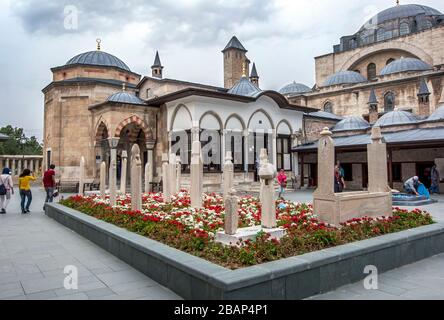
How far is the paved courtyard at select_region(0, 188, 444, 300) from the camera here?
4.24 metres

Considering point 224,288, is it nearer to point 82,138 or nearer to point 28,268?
point 28,268

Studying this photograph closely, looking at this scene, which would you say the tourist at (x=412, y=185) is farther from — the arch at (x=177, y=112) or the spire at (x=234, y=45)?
the spire at (x=234, y=45)

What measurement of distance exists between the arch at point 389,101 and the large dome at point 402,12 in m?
12.4

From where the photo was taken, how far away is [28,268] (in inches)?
210

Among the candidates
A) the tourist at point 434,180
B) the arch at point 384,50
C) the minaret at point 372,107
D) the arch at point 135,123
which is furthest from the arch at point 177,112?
the arch at point 384,50

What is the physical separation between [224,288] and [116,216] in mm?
4898

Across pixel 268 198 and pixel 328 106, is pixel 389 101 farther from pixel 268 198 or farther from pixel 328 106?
pixel 268 198

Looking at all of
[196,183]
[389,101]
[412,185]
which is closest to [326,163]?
[196,183]

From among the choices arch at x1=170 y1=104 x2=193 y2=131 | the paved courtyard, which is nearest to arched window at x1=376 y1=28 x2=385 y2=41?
arch at x1=170 y1=104 x2=193 y2=131

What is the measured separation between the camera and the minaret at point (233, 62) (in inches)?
1356

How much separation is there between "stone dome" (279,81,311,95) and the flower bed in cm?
3035

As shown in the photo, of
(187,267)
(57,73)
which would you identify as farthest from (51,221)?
(57,73)

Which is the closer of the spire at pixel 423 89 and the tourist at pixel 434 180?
the tourist at pixel 434 180

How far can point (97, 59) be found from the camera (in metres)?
23.9
